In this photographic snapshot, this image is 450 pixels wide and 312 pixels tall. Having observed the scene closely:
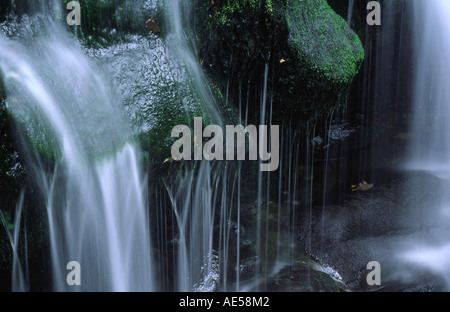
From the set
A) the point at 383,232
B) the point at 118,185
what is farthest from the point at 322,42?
the point at 118,185

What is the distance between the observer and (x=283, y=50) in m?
3.96

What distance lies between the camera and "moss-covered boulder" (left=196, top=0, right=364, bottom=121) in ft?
12.7

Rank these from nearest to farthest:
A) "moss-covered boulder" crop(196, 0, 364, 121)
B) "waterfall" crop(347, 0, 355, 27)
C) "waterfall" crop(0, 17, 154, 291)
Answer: "waterfall" crop(0, 17, 154, 291) → "moss-covered boulder" crop(196, 0, 364, 121) → "waterfall" crop(347, 0, 355, 27)

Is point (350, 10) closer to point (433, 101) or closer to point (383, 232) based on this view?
point (433, 101)

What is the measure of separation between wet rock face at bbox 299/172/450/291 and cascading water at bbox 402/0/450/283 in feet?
0.37

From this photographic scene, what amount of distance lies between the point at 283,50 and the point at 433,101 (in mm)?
3564

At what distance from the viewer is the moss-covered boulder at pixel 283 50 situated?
3.87 metres

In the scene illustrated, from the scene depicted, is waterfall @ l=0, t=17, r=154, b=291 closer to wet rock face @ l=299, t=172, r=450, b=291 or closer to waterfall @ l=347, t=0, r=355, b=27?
wet rock face @ l=299, t=172, r=450, b=291

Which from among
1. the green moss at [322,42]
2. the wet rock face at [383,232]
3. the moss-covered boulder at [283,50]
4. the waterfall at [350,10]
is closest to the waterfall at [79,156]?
the moss-covered boulder at [283,50]

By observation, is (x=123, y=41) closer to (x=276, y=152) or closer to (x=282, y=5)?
(x=282, y=5)

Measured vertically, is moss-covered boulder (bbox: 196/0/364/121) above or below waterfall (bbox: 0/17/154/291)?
above

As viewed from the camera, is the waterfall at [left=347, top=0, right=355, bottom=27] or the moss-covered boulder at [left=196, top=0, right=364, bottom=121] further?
the waterfall at [left=347, top=0, right=355, bottom=27]

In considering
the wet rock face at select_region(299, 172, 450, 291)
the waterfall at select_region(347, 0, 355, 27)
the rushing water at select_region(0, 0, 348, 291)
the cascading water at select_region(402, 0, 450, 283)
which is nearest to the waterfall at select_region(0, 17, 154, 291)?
the rushing water at select_region(0, 0, 348, 291)

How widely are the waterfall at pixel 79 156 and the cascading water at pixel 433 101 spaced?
3616 mm
